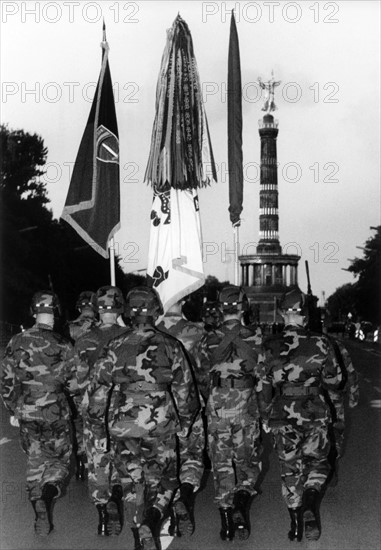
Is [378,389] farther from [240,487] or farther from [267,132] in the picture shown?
[267,132]

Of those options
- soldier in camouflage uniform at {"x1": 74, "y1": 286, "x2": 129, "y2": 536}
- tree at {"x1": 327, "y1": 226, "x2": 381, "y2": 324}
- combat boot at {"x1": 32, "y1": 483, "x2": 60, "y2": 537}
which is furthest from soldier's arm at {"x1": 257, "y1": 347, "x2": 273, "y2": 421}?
tree at {"x1": 327, "y1": 226, "x2": 381, "y2": 324}

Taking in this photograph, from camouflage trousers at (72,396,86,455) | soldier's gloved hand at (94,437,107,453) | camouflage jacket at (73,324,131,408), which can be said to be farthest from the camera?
camouflage trousers at (72,396,86,455)

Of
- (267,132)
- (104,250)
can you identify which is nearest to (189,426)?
(104,250)

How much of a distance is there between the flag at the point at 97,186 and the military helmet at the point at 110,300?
3512 mm

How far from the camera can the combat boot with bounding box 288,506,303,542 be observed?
8117 millimetres

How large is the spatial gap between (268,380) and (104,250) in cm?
486

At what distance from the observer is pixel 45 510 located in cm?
839

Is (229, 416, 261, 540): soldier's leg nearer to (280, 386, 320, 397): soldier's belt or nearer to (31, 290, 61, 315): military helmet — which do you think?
(280, 386, 320, 397): soldier's belt

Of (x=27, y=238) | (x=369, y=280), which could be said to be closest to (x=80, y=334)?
(x=27, y=238)

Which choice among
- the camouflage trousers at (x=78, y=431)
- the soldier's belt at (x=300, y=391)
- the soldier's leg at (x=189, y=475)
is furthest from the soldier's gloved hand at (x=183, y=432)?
the camouflage trousers at (x=78, y=431)

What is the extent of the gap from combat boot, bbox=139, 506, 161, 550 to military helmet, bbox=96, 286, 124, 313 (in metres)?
2.27

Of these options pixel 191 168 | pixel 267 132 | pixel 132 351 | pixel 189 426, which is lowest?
pixel 189 426

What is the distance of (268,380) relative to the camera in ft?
28.2

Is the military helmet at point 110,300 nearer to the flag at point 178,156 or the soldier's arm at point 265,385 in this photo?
the soldier's arm at point 265,385
